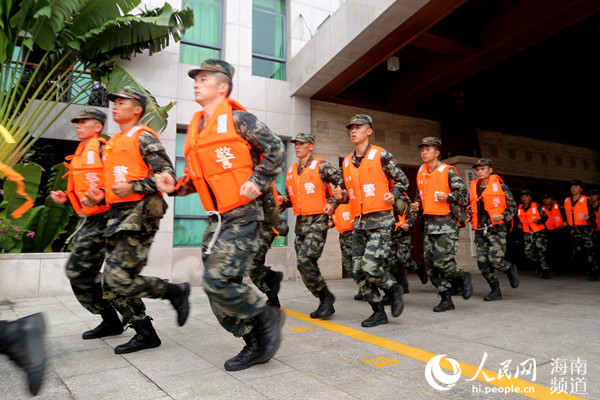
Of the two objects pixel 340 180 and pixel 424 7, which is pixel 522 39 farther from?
pixel 340 180

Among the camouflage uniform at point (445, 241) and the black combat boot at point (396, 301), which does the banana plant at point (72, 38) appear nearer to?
the camouflage uniform at point (445, 241)

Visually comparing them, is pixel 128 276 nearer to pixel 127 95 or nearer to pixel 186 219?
pixel 127 95

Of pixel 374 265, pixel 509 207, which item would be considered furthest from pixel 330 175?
pixel 509 207

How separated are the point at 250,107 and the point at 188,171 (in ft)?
21.7

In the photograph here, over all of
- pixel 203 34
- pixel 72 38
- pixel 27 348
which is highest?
pixel 203 34

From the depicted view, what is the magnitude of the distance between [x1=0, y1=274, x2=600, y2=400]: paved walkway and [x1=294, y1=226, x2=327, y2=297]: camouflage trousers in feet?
1.44

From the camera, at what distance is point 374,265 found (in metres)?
4.15

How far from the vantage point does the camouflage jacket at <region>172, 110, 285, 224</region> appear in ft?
9.20

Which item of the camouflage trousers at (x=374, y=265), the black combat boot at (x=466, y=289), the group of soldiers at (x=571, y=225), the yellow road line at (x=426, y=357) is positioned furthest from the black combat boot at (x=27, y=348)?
the group of soldiers at (x=571, y=225)

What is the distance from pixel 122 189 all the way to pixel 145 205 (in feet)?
1.03

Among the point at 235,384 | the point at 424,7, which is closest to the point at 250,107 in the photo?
the point at 424,7

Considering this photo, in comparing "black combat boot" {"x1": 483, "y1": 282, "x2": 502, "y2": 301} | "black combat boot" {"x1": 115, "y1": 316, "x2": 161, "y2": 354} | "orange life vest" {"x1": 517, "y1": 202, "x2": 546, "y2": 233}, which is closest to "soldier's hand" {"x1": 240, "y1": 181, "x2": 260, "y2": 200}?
"black combat boot" {"x1": 115, "y1": 316, "x2": 161, "y2": 354}

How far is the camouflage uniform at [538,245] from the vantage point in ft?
33.6

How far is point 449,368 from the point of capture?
8.98 ft
